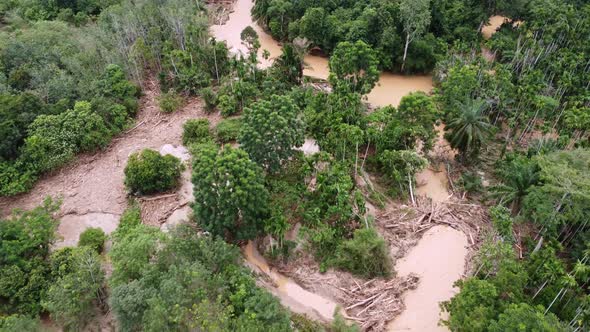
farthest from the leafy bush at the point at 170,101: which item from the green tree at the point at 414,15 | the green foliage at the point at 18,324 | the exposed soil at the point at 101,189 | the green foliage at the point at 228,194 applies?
the green tree at the point at 414,15

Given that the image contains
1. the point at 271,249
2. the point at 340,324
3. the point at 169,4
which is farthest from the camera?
the point at 169,4

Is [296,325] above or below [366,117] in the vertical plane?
below

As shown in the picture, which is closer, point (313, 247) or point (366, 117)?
point (313, 247)

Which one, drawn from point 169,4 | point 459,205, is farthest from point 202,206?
point 169,4

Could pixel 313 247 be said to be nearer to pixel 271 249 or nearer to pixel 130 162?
pixel 271 249

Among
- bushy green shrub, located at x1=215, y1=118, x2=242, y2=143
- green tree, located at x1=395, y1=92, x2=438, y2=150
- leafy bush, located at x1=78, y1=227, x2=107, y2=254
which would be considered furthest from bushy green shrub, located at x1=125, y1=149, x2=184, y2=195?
green tree, located at x1=395, y1=92, x2=438, y2=150

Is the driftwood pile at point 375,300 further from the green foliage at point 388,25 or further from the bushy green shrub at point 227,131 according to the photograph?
the green foliage at point 388,25
